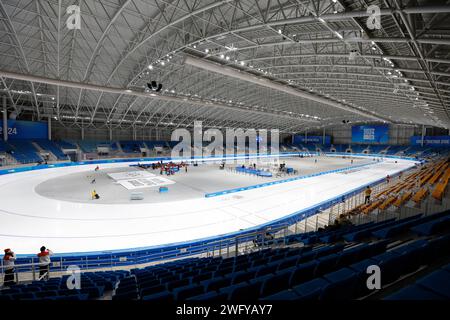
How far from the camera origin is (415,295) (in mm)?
2115

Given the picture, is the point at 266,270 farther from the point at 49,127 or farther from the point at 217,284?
the point at 49,127

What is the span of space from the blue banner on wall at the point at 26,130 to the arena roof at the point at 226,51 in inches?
67.8

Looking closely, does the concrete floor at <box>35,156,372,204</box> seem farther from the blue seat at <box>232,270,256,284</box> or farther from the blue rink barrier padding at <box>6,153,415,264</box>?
the blue seat at <box>232,270,256,284</box>

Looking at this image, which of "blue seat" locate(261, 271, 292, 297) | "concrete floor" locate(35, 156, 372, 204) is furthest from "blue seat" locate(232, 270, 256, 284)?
"concrete floor" locate(35, 156, 372, 204)

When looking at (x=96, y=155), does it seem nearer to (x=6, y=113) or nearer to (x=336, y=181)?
(x=6, y=113)

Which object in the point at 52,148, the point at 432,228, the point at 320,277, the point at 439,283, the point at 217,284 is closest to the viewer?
the point at 439,283

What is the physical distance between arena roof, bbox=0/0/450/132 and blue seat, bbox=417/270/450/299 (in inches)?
397

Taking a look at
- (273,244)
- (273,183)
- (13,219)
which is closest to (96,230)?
Result: (13,219)

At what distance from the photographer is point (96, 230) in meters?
13.0

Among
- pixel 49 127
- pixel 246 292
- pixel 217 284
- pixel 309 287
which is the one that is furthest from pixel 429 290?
pixel 49 127

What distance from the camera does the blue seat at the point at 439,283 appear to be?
2.16 meters

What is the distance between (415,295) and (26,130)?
54.0m

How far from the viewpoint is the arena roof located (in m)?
13.2
